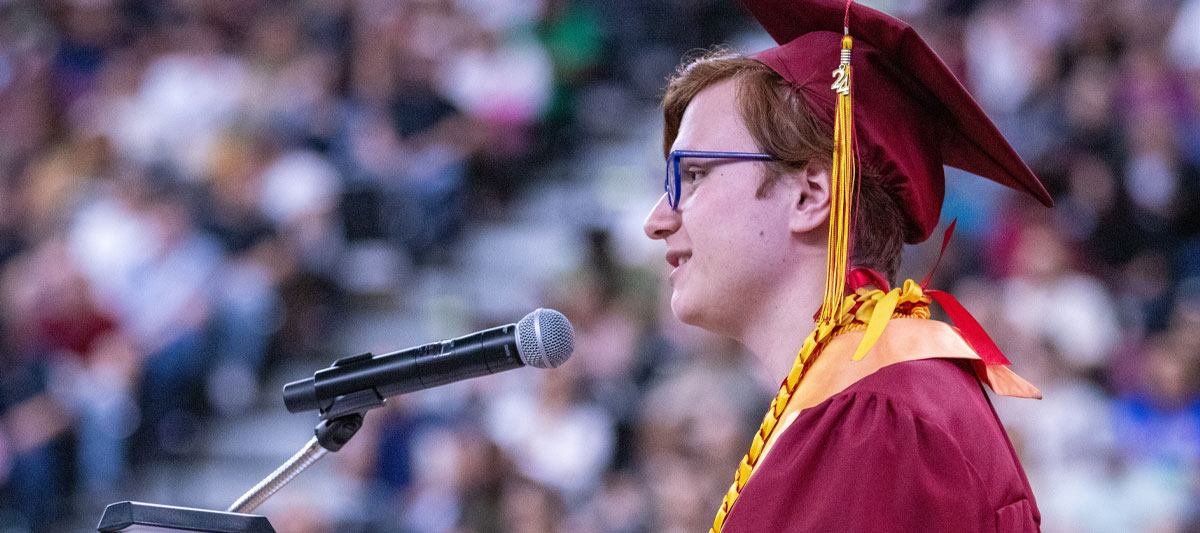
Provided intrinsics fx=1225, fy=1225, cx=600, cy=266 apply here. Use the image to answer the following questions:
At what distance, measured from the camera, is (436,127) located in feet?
23.5

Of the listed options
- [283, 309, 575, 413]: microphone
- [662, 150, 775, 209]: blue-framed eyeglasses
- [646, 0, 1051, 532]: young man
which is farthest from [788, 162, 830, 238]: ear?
[283, 309, 575, 413]: microphone

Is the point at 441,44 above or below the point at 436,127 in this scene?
above

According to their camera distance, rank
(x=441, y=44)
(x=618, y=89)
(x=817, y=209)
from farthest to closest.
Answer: (x=618, y=89), (x=441, y=44), (x=817, y=209)

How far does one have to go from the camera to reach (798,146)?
2.04 m

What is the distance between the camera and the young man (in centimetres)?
178

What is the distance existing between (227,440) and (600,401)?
2416 millimetres

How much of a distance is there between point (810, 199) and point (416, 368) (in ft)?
2.35

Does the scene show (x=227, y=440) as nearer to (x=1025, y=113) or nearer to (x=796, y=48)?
(x=1025, y=113)

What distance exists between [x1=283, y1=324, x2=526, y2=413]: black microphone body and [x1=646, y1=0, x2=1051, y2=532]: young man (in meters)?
0.41

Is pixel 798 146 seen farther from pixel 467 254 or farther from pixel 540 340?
pixel 467 254

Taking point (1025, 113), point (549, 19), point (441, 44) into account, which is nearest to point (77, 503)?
point (441, 44)

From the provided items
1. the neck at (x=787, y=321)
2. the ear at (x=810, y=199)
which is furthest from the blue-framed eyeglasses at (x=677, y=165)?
the neck at (x=787, y=321)

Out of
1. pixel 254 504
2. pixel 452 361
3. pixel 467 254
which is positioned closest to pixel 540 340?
pixel 452 361

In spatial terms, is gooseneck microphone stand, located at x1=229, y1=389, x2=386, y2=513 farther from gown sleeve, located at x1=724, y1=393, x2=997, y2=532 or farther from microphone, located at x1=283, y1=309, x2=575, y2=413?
gown sleeve, located at x1=724, y1=393, x2=997, y2=532
